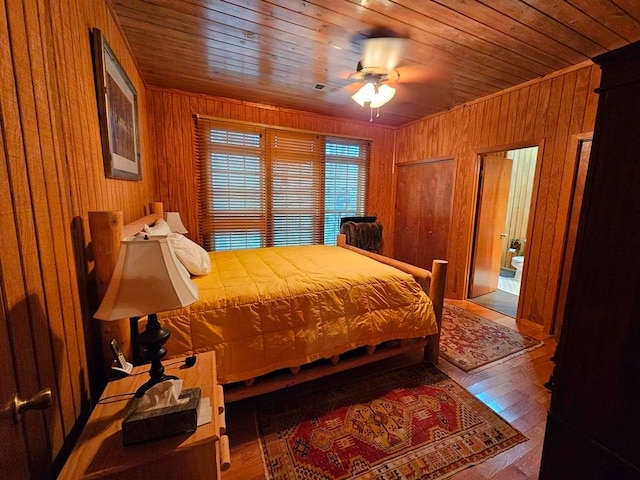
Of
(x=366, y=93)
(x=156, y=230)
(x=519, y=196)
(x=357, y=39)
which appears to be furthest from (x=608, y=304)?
(x=519, y=196)

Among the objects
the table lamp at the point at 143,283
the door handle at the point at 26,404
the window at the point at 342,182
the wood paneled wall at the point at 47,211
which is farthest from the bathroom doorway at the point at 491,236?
the door handle at the point at 26,404

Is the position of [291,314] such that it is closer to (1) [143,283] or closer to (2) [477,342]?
(1) [143,283]

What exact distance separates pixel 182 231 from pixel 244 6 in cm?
214

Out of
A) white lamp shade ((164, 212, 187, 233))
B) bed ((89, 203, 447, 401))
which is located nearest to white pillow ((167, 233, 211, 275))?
bed ((89, 203, 447, 401))

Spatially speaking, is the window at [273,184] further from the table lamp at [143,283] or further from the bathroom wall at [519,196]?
the bathroom wall at [519,196]

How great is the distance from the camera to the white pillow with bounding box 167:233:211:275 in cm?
179

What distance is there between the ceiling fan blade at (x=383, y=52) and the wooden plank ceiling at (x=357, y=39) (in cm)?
6

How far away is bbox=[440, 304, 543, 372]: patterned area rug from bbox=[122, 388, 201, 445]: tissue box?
211cm

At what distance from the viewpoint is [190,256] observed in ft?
6.04

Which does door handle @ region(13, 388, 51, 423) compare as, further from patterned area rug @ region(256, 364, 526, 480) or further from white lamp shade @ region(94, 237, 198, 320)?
patterned area rug @ region(256, 364, 526, 480)

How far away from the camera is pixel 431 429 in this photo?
1609mm

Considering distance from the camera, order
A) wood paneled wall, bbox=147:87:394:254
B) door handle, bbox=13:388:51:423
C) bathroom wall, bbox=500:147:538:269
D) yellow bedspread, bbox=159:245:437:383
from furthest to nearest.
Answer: bathroom wall, bbox=500:147:538:269 < wood paneled wall, bbox=147:87:394:254 < yellow bedspread, bbox=159:245:437:383 < door handle, bbox=13:388:51:423

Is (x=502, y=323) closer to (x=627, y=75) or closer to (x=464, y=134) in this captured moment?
(x=464, y=134)

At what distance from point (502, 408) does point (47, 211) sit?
2545 millimetres
